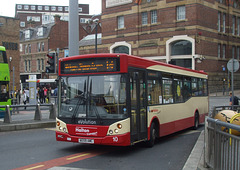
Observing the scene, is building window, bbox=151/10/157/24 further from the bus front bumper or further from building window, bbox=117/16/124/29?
the bus front bumper

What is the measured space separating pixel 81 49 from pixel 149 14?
49.4 feet

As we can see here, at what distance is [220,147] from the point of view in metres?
5.58

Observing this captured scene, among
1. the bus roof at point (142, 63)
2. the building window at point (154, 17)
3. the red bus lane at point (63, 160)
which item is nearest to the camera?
the red bus lane at point (63, 160)

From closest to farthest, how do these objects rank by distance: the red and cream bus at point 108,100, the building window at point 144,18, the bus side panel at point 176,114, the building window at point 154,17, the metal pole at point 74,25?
the red and cream bus at point 108,100 < the bus side panel at point 176,114 < the metal pole at point 74,25 < the building window at point 154,17 < the building window at point 144,18

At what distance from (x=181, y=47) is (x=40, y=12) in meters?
73.5

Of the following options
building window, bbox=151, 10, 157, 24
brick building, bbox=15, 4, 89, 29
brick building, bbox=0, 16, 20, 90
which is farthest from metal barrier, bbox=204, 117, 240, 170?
brick building, bbox=15, 4, 89, 29

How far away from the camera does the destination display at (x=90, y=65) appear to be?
29.4 feet

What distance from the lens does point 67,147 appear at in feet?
33.4

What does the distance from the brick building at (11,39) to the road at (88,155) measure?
3771 centimetres

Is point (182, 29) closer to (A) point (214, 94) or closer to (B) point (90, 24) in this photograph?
(A) point (214, 94)

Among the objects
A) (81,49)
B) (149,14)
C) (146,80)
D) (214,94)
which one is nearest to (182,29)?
(149,14)

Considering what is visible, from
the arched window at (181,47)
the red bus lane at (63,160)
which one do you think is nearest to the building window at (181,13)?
the arched window at (181,47)

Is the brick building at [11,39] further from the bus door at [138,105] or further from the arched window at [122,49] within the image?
the bus door at [138,105]

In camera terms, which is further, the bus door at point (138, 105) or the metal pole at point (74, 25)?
the metal pole at point (74, 25)
